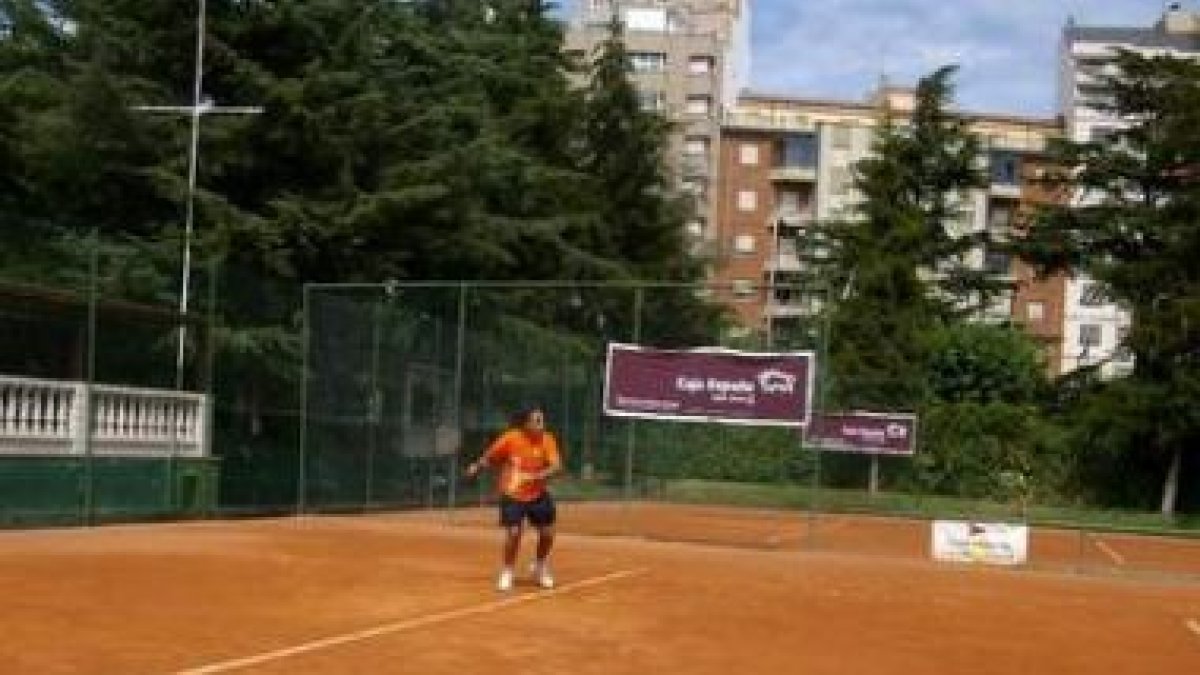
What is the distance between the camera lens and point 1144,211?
65.4 meters

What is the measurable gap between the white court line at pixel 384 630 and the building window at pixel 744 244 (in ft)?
320

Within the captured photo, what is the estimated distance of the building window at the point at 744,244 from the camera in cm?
11819

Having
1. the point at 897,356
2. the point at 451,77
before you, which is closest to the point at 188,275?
the point at 451,77

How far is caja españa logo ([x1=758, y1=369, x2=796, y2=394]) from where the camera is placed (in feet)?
94.5

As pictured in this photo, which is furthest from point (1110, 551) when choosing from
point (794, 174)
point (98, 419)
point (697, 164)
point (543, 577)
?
point (794, 174)

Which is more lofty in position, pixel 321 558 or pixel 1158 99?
pixel 1158 99

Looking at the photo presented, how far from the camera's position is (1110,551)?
127 feet

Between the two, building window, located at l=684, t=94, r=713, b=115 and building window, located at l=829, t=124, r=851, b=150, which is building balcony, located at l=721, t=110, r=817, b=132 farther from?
building window, located at l=684, t=94, r=713, b=115

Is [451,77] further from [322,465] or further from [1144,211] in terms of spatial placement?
[1144,211]

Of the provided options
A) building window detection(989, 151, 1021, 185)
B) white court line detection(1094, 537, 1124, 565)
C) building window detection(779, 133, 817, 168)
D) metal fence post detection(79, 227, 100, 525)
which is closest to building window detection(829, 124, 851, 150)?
building window detection(779, 133, 817, 168)

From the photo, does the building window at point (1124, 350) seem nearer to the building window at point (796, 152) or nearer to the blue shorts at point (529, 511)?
the blue shorts at point (529, 511)

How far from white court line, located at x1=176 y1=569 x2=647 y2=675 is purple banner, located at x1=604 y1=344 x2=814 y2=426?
8.25 m

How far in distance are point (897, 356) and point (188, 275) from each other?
40.6 m

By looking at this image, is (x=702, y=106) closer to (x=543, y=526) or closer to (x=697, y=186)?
(x=697, y=186)
